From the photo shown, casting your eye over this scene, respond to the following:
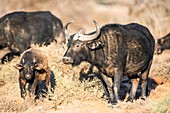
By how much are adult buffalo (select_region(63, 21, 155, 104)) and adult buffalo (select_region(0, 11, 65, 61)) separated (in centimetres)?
581

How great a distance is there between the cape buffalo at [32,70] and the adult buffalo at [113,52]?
1129mm

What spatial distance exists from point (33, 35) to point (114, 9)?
1959 centimetres

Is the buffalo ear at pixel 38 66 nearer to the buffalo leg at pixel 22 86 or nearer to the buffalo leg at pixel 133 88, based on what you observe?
the buffalo leg at pixel 22 86

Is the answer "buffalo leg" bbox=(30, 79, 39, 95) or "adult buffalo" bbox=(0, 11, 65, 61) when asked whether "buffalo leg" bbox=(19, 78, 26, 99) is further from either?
"adult buffalo" bbox=(0, 11, 65, 61)

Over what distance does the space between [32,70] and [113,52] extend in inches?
76.8

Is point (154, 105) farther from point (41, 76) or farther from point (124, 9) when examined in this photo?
point (124, 9)

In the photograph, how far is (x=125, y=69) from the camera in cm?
1227

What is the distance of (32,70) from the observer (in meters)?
12.3

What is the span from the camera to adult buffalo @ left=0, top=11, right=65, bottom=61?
17766 mm

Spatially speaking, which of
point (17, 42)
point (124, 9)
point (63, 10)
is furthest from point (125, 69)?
point (124, 9)

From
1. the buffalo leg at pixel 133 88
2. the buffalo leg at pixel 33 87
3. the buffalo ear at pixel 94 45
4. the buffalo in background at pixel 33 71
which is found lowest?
the buffalo leg at pixel 133 88

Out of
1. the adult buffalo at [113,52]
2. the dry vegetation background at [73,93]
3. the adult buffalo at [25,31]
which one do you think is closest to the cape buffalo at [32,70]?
the dry vegetation background at [73,93]

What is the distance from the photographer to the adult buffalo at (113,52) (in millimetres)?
11648

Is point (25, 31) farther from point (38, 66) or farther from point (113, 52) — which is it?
point (113, 52)
